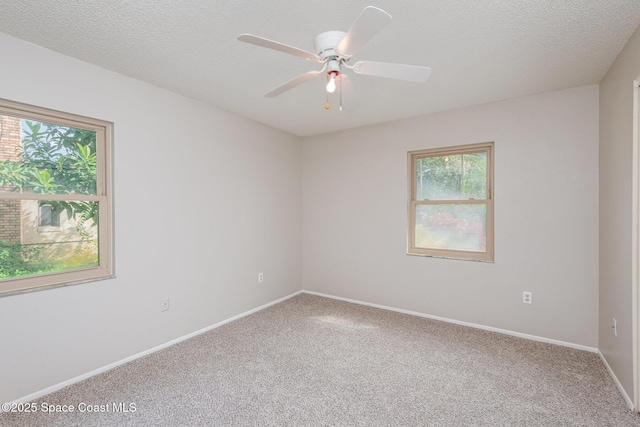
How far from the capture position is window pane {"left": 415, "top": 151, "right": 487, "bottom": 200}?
10.6 feet

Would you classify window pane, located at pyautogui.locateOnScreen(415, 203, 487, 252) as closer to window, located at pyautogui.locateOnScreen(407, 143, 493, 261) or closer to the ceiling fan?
window, located at pyautogui.locateOnScreen(407, 143, 493, 261)

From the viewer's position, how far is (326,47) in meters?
1.66

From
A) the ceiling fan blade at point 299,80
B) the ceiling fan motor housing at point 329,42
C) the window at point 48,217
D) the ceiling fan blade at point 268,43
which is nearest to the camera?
the ceiling fan blade at point 268,43

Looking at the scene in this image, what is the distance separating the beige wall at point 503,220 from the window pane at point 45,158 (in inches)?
109

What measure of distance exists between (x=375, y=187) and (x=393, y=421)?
261 centimetres

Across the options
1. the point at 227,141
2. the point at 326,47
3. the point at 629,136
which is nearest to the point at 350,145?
the point at 227,141

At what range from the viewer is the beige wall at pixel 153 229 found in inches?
78.8

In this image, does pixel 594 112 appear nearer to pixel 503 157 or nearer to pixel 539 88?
pixel 539 88

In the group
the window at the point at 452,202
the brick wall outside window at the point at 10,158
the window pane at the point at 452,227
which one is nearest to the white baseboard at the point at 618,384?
the window at the point at 452,202

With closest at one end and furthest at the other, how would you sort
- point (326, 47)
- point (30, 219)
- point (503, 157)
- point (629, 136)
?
point (326, 47) < point (629, 136) < point (30, 219) < point (503, 157)

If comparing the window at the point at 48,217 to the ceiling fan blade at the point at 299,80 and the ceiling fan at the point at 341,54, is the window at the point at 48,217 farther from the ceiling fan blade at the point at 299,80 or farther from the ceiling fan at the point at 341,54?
the ceiling fan at the point at 341,54

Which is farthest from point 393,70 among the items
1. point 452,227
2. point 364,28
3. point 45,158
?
point 45,158

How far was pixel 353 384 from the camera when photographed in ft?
7.07

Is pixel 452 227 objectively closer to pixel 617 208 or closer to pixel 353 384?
pixel 617 208
